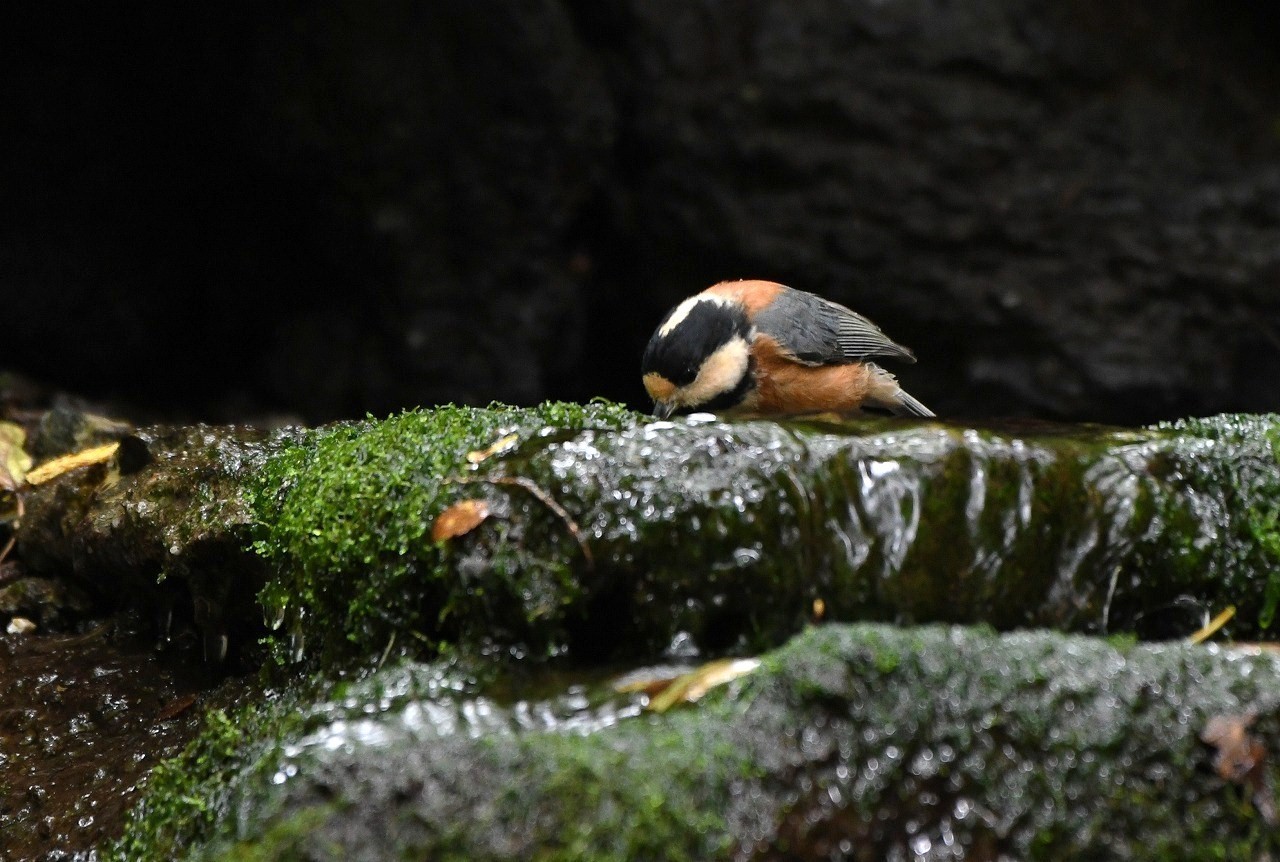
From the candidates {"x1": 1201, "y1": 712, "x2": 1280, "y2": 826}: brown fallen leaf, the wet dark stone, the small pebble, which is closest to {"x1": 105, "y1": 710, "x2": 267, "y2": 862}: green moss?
the wet dark stone

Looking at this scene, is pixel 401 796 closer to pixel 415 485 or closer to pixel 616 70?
pixel 415 485

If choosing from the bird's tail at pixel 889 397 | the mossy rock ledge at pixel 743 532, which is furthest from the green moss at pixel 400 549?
the bird's tail at pixel 889 397

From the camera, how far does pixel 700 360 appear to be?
15.3 feet

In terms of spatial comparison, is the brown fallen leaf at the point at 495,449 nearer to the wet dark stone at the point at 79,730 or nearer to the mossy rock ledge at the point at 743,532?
the mossy rock ledge at the point at 743,532

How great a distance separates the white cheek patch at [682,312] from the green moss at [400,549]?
1.36 m

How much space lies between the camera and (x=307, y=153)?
834 cm

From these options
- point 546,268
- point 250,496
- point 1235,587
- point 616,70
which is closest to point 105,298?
point 546,268

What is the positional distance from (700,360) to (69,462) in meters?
2.45

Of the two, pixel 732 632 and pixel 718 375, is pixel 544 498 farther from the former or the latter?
pixel 718 375

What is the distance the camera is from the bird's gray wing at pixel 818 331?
512 cm

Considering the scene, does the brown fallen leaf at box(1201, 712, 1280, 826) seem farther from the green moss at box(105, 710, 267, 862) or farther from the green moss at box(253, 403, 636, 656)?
the green moss at box(105, 710, 267, 862)

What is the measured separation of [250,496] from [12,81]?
633cm

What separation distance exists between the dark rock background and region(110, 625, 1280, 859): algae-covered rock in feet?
19.6

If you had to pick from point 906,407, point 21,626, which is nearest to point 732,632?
point 21,626
